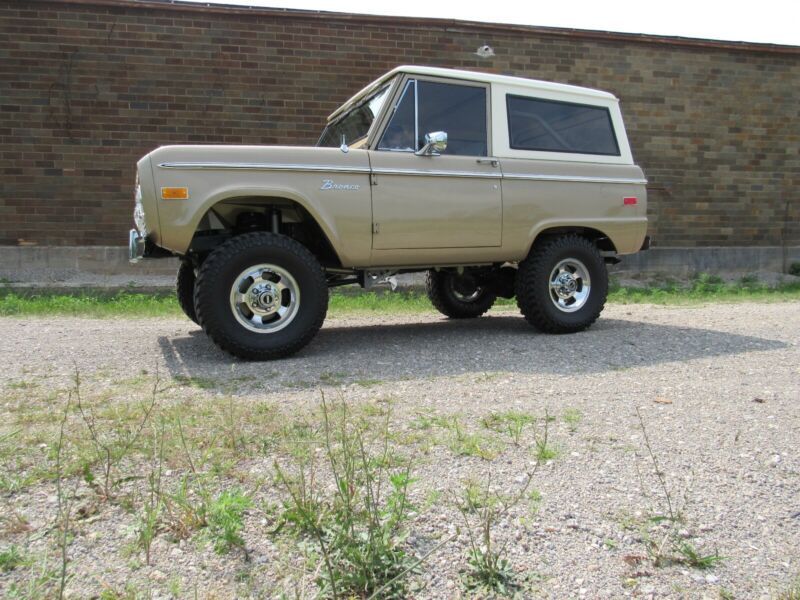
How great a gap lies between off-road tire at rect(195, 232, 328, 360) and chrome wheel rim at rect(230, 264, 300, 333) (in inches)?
1.2

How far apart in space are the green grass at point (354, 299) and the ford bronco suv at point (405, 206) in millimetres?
1944

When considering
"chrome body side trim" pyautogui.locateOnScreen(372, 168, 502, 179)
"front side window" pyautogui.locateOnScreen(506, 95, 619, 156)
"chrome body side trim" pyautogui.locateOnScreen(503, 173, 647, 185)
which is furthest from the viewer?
"front side window" pyautogui.locateOnScreen(506, 95, 619, 156)

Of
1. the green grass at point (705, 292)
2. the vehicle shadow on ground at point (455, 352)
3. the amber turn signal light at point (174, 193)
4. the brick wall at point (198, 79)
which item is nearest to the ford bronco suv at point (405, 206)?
the amber turn signal light at point (174, 193)

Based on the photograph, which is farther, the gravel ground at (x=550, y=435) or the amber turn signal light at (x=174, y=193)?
the amber turn signal light at (x=174, y=193)

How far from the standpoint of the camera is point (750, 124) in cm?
1193

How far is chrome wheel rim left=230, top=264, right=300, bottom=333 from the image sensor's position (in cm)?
454

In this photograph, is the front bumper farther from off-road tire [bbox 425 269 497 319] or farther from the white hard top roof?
off-road tire [bbox 425 269 497 319]

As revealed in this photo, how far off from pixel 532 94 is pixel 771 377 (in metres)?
2.93

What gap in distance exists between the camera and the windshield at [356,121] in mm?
5242

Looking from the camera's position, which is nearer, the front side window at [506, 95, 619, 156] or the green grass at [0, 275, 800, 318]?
the front side window at [506, 95, 619, 156]

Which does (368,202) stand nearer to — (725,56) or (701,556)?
(701,556)

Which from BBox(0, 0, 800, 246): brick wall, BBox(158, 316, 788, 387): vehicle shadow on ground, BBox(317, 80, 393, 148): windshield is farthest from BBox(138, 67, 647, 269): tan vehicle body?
BBox(0, 0, 800, 246): brick wall

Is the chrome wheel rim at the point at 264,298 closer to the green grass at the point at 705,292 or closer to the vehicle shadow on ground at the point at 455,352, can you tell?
the vehicle shadow on ground at the point at 455,352

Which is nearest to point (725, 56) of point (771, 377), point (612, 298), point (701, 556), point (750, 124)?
point (750, 124)
